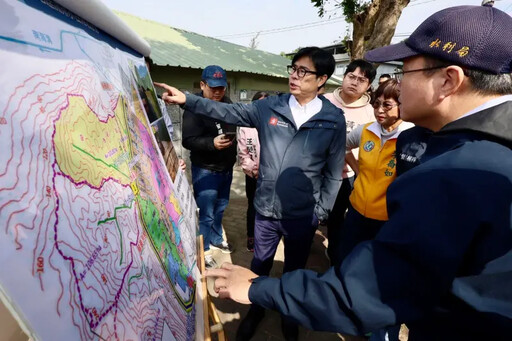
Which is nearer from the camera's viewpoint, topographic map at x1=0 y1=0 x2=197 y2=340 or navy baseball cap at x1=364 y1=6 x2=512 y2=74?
topographic map at x1=0 y1=0 x2=197 y2=340

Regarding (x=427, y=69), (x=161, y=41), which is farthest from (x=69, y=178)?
(x=161, y=41)

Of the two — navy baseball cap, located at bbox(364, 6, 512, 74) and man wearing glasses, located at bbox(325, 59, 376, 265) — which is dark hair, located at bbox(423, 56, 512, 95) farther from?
man wearing glasses, located at bbox(325, 59, 376, 265)

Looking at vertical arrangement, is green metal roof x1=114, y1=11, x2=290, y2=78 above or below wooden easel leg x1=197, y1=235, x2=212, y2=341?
above

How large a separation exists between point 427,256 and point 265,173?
4.74ft

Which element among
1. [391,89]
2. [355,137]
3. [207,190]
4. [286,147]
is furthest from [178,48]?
[391,89]

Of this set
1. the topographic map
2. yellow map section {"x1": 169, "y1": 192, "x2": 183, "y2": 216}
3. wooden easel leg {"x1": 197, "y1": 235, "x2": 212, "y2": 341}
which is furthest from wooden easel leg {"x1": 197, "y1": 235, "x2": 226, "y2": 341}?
yellow map section {"x1": 169, "y1": 192, "x2": 183, "y2": 216}

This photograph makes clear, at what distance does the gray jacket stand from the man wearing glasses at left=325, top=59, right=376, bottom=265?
90 cm

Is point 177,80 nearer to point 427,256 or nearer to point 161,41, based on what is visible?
point 161,41

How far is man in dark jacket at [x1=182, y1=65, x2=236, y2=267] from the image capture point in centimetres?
271

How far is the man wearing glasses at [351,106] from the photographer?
296 cm

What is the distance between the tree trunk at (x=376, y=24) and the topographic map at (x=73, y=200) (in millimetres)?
5830

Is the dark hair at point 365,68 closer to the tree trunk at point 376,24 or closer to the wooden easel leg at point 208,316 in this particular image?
the wooden easel leg at point 208,316

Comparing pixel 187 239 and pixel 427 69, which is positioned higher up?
pixel 427 69

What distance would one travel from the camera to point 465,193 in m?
0.68
